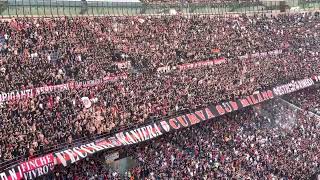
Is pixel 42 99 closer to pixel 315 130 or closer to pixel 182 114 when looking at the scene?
pixel 182 114

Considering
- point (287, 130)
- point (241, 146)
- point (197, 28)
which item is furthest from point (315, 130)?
point (197, 28)

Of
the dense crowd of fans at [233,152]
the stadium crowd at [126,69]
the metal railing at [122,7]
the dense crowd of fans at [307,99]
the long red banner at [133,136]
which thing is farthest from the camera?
the dense crowd of fans at [307,99]

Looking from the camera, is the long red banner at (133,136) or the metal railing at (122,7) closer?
the long red banner at (133,136)

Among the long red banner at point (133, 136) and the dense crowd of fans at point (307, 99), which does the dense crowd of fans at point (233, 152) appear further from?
the dense crowd of fans at point (307, 99)

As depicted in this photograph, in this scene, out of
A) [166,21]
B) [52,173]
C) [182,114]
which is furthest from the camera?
[166,21]

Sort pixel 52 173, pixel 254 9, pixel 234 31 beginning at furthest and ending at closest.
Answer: pixel 254 9
pixel 234 31
pixel 52 173

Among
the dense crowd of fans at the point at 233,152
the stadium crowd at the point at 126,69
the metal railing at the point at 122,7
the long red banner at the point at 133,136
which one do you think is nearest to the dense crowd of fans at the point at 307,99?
the long red banner at the point at 133,136
